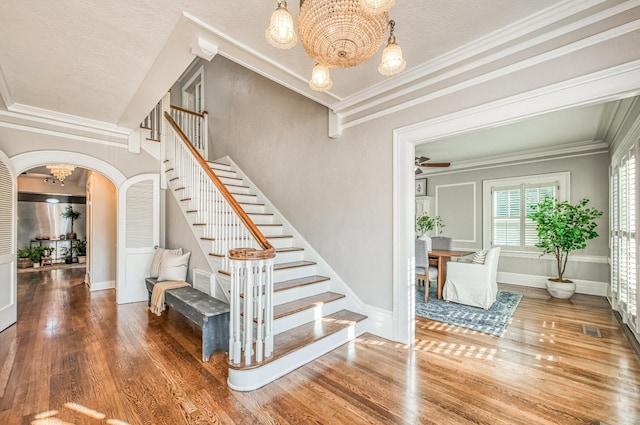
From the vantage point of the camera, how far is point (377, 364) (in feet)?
8.30

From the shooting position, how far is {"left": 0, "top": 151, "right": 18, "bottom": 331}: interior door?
333 cm

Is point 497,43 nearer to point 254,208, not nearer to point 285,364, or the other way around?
point 285,364

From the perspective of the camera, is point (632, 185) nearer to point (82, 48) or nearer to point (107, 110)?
point (82, 48)

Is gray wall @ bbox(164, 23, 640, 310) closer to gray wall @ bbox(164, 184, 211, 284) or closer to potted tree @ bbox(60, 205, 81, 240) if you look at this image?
gray wall @ bbox(164, 184, 211, 284)

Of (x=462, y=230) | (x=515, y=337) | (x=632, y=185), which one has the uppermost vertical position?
(x=632, y=185)

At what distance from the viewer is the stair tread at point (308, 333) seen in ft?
7.77

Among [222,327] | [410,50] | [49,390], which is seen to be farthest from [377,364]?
[410,50]

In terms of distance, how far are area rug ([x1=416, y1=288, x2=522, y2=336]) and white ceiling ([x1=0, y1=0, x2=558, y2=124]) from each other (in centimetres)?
305

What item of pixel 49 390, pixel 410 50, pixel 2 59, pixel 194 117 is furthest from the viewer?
pixel 194 117

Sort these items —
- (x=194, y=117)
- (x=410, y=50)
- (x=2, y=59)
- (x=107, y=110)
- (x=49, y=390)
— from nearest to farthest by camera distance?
1. (x=49, y=390)
2. (x=410, y=50)
3. (x=2, y=59)
4. (x=107, y=110)
5. (x=194, y=117)

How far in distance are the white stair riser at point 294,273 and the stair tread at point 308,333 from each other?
2.19ft

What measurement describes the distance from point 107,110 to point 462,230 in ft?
23.7

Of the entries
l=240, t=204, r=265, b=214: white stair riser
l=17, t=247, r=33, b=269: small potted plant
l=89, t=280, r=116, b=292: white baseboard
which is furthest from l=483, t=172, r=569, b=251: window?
l=17, t=247, r=33, b=269: small potted plant

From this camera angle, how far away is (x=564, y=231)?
15.5 feet
